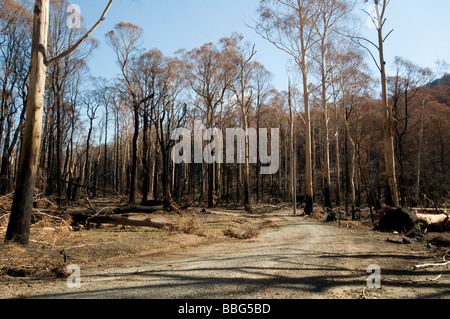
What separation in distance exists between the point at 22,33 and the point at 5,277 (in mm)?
22766

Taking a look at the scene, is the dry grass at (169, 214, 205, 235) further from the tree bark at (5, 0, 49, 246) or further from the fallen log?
the tree bark at (5, 0, 49, 246)

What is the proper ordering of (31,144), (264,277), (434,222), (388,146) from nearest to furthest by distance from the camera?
(264,277), (31,144), (434,222), (388,146)

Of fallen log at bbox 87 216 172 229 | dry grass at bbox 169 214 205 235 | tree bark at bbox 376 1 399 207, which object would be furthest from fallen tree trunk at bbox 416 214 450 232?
fallen log at bbox 87 216 172 229

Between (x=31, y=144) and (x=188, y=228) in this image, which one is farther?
(x=188, y=228)

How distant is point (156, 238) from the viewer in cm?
886

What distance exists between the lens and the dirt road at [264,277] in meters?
3.82

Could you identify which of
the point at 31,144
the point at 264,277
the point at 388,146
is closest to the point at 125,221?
the point at 31,144

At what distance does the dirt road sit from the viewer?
3816 mm

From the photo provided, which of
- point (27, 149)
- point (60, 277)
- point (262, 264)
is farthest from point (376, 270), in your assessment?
point (27, 149)

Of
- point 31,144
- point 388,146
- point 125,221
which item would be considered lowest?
point 125,221

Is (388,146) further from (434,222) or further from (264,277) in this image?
(264,277)

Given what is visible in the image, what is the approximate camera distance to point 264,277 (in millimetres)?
4578

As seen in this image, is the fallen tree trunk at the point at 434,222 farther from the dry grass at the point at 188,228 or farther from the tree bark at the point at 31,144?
the tree bark at the point at 31,144
